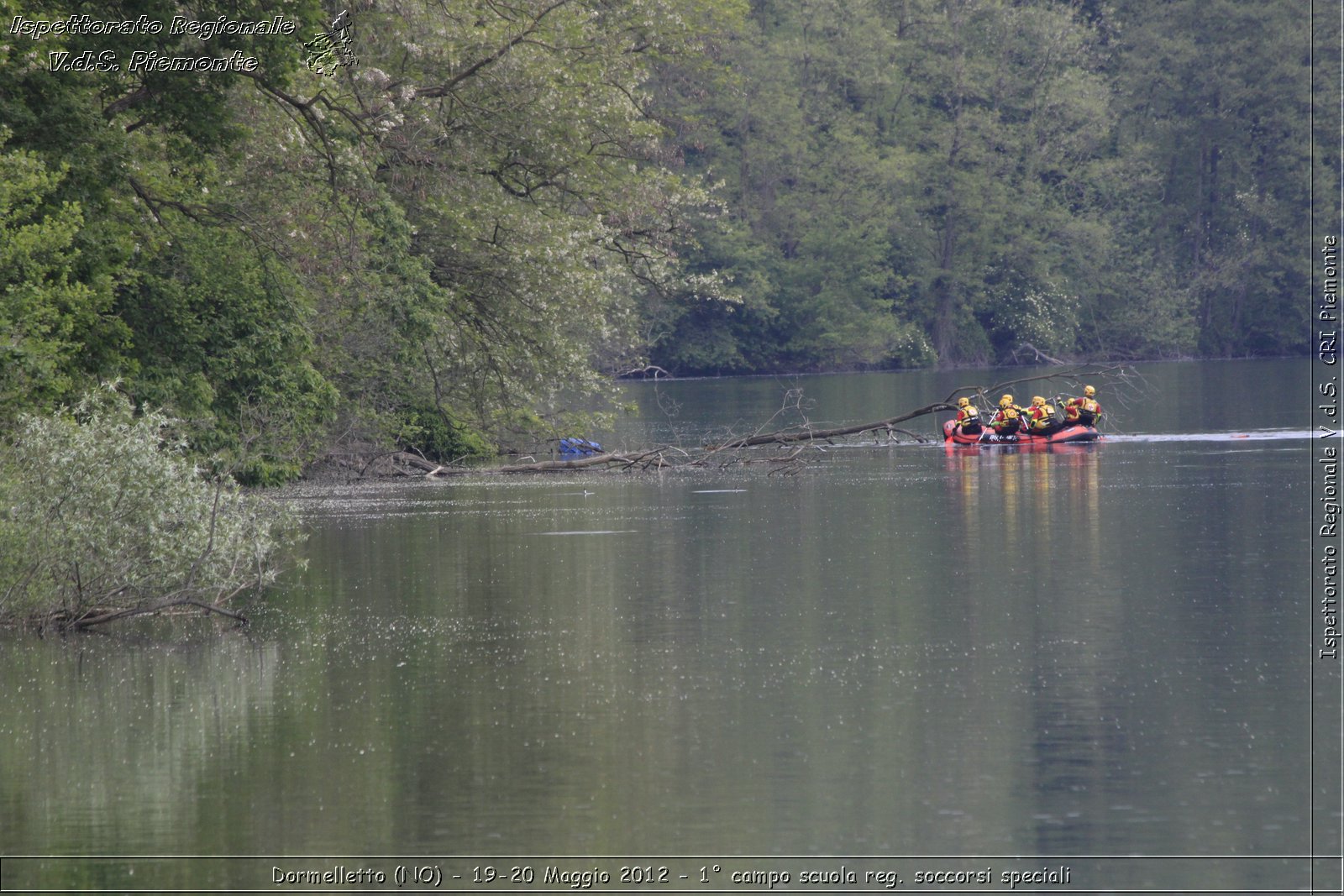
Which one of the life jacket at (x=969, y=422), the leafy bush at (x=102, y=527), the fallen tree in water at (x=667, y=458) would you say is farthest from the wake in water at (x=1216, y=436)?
the leafy bush at (x=102, y=527)

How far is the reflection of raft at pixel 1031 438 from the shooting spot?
1388 inches

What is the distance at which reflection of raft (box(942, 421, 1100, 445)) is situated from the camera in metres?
35.2

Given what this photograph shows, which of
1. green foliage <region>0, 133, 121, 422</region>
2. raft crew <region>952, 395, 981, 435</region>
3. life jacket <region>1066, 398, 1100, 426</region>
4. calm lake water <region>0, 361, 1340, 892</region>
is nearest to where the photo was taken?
calm lake water <region>0, 361, 1340, 892</region>

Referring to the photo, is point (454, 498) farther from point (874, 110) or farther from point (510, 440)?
point (874, 110)

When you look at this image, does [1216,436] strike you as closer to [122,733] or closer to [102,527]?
[102,527]

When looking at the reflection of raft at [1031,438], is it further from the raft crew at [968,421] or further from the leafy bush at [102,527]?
the leafy bush at [102,527]

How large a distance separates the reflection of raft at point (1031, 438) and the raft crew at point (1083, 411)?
0.32ft

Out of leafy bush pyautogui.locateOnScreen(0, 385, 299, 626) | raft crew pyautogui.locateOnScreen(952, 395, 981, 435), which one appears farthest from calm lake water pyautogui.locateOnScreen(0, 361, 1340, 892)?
raft crew pyautogui.locateOnScreen(952, 395, 981, 435)

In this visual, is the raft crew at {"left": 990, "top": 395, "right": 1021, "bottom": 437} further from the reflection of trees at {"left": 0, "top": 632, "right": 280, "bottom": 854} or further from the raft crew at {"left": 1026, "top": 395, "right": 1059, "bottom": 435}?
the reflection of trees at {"left": 0, "top": 632, "right": 280, "bottom": 854}

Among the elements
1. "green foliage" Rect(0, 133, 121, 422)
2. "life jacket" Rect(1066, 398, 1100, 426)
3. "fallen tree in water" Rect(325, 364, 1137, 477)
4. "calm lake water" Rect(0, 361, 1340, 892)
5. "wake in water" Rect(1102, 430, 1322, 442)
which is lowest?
"calm lake water" Rect(0, 361, 1340, 892)

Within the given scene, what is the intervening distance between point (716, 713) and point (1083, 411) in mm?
25473

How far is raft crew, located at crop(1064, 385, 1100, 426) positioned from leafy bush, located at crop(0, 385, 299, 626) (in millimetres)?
22812

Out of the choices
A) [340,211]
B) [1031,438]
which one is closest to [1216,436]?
[1031,438]

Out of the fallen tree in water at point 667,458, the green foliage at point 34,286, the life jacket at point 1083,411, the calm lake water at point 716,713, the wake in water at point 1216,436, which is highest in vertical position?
the green foliage at point 34,286
